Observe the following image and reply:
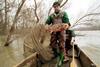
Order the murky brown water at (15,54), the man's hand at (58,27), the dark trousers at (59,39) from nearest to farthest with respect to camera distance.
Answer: the man's hand at (58,27), the dark trousers at (59,39), the murky brown water at (15,54)

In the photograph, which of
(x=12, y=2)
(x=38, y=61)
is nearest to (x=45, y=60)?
(x=38, y=61)

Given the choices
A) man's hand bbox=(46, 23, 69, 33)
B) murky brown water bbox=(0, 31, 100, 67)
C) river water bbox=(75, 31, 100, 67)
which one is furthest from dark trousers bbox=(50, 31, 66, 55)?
river water bbox=(75, 31, 100, 67)

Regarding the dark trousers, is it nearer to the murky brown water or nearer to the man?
the man

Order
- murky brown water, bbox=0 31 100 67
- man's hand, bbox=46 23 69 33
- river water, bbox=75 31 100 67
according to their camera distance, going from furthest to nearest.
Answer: river water, bbox=75 31 100 67, murky brown water, bbox=0 31 100 67, man's hand, bbox=46 23 69 33

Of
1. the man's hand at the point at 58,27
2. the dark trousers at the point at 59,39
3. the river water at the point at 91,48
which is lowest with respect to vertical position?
the river water at the point at 91,48

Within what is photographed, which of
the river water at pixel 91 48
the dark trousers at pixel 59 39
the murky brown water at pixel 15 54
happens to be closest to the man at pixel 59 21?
the dark trousers at pixel 59 39

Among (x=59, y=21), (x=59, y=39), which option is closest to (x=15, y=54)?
(x=59, y=39)

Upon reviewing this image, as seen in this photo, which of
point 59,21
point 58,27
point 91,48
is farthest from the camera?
point 91,48

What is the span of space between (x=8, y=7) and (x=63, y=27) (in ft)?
63.8

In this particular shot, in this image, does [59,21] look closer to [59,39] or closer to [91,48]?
[59,39]

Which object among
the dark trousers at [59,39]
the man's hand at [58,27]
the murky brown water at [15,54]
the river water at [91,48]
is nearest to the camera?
the man's hand at [58,27]

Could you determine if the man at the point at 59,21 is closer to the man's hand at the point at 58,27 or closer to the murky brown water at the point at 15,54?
the man's hand at the point at 58,27

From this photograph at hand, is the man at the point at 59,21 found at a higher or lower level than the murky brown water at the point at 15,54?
higher

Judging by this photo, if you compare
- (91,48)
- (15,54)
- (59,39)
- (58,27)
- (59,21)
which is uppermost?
(59,21)
